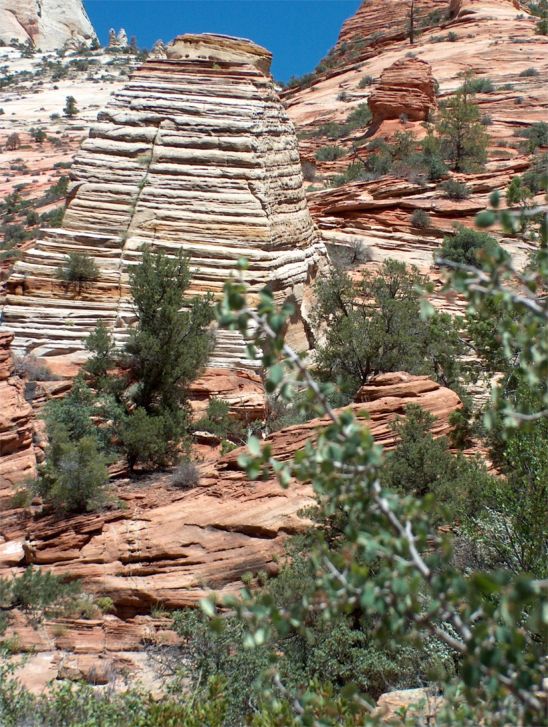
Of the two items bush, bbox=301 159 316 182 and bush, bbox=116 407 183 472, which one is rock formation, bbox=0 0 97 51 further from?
bush, bbox=116 407 183 472

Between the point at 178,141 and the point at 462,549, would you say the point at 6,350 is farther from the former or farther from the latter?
the point at 462,549

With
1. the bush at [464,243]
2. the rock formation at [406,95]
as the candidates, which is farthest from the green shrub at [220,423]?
the rock formation at [406,95]

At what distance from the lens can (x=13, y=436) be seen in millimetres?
10266

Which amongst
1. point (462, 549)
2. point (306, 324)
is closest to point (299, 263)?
point (306, 324)

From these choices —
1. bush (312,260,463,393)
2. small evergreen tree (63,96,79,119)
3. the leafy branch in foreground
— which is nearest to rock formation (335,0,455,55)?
small evergreen tree (63,96,79,119)

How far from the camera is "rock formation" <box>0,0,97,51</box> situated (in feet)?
232

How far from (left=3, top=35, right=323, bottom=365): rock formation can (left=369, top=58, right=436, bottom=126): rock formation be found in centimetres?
1377

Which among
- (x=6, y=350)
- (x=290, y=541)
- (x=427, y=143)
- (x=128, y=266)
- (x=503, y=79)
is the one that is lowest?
(x=290, y=541)

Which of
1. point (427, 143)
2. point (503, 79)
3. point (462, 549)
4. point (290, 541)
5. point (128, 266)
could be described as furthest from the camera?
point (503, 79)

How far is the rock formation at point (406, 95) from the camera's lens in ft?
94.4

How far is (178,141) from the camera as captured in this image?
1480 cm

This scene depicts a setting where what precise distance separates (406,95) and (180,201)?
17.4 metres

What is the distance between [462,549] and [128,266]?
312 inches

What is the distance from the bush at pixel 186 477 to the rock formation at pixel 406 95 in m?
22.5
